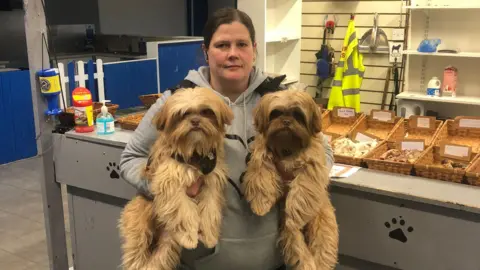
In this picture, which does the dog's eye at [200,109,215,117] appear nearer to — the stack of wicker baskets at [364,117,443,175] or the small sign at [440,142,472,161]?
the stack of wicker baskets at [364,117,443,175]

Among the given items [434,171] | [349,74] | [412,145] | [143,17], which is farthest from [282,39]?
[143,17]

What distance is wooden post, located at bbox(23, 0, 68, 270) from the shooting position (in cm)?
272

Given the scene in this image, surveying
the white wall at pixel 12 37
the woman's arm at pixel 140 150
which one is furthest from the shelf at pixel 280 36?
the white wall at pixel 12 37

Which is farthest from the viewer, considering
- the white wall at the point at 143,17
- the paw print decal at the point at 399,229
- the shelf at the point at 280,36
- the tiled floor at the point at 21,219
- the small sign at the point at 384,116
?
the white wall at the point at 143,17

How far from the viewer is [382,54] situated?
539 cm

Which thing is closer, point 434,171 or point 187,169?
point 187,169

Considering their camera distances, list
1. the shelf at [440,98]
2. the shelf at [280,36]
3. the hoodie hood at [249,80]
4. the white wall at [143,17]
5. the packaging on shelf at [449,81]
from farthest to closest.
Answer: the white wall at [143,17]
the shelf at [280,36]
the packaging on shelf at [449,81]
the shelf at [440,98]
the hoodie hood at [249,80]

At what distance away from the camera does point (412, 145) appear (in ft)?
7.36

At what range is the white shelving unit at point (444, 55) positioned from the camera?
467 cm

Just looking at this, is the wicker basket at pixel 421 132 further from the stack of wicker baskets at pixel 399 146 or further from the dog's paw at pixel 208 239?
the dog's paw at pixel 208 239

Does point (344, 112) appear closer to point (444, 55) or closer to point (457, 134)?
point (457, 134)

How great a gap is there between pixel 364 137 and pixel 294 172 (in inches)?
42.0

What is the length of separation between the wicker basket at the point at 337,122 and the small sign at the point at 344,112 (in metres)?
0.02

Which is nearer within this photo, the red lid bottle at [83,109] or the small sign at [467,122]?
the small sign at [467,122]
